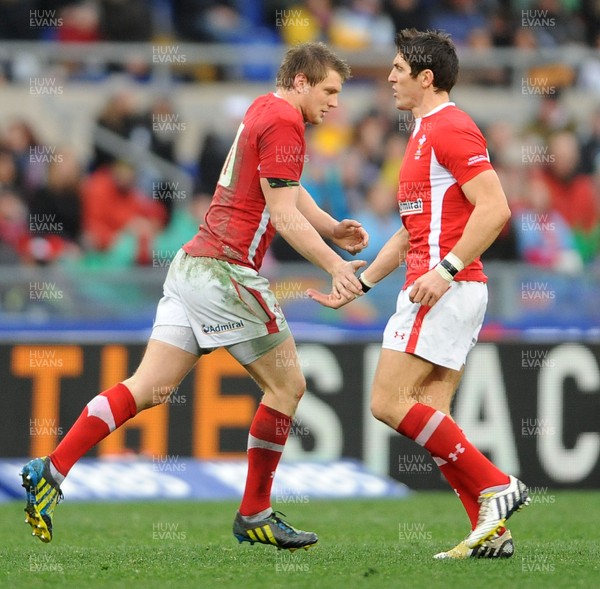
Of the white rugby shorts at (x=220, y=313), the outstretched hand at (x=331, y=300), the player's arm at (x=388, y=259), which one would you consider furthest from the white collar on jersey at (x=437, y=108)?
the white rugby shorts at (x=220, y=313)

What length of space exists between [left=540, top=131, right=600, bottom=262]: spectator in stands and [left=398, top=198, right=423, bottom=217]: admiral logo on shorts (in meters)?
5.74

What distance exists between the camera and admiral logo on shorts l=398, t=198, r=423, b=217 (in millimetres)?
5797

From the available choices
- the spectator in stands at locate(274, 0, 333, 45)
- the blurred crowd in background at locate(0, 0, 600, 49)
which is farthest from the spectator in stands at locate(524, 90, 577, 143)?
the spectator in stands at locate(274, 0, 333, 45)

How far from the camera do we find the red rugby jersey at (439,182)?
5.62 metres

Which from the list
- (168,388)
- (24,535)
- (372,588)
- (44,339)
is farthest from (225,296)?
(44,339)

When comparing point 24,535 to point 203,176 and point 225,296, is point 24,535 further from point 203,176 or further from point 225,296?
point 203,176

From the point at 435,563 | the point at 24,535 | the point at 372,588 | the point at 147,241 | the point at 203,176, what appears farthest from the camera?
the point at 203,176

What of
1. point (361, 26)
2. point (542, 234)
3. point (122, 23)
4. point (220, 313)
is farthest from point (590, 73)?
point (220, 313)

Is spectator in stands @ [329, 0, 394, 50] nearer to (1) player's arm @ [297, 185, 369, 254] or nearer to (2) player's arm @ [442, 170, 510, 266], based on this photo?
(1) player's arm @ [297, 185, 369, 254]

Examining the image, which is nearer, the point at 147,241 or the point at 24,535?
the point at 24,535

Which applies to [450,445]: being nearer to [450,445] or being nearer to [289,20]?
[450,445]

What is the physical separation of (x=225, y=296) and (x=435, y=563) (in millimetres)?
1513

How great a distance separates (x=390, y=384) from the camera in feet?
Result: 18.6

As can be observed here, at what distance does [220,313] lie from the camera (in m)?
5.84
